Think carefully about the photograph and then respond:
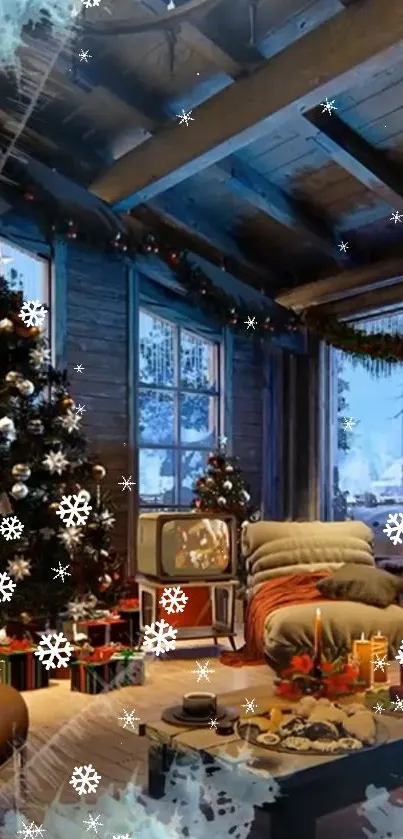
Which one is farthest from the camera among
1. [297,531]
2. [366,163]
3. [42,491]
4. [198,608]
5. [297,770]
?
[198,608]

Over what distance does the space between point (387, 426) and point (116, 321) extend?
704mm

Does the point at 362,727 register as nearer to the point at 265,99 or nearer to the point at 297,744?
the point at 297,744

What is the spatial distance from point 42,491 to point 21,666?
662 millimetres

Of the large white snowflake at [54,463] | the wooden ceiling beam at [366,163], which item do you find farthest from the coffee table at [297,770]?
the wooden ceiling beam at [366,163]

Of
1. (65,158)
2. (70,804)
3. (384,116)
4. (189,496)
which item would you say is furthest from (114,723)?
(384,116)

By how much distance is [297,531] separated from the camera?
228 cm

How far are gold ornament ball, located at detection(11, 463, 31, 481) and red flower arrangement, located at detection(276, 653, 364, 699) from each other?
3.30 feet

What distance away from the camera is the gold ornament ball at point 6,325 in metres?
2.25

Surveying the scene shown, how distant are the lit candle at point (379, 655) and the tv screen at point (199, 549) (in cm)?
65

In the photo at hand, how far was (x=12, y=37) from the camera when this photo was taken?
5.57ft

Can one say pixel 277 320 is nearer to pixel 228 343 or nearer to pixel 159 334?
pixel 228 343

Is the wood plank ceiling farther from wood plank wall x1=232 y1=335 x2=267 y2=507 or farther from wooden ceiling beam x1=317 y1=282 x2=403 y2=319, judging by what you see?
wood plank wall x1=232 y1=335 x2=267 y2=507

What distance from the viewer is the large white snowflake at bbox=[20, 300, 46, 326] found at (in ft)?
6.04
